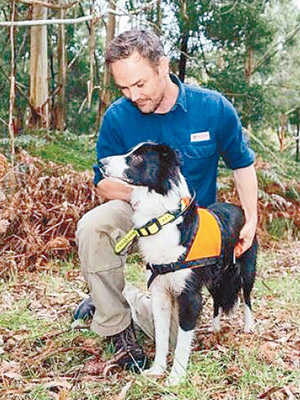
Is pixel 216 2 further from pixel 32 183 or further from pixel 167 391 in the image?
pixel 167 391

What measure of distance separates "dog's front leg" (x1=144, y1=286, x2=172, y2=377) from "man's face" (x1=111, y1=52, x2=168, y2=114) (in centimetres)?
108

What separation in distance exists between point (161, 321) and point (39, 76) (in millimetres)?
6826

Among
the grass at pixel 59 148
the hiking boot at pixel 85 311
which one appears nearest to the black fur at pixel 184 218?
the hiking boot at pixel 85 311

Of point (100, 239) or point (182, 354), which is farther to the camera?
point (100, 239)

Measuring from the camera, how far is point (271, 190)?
7340mm

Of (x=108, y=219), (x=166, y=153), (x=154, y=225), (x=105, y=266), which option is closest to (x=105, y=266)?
(x=105, y=266)

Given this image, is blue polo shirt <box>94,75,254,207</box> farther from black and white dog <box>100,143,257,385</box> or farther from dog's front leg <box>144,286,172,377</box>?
dog's front leg <box>144,286,172,377</box>

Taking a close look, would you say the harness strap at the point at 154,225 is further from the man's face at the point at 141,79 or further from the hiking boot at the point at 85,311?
the hiking boot at the point at 85,311

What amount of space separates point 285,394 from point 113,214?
4.49ft

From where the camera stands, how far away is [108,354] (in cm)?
322

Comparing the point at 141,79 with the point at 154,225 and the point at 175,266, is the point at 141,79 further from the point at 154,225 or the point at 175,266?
the point at 175,266

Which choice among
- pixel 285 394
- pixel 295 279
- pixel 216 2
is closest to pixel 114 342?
pixel 285 394

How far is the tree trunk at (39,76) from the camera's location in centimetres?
887

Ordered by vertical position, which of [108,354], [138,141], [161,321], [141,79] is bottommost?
[108,354]
